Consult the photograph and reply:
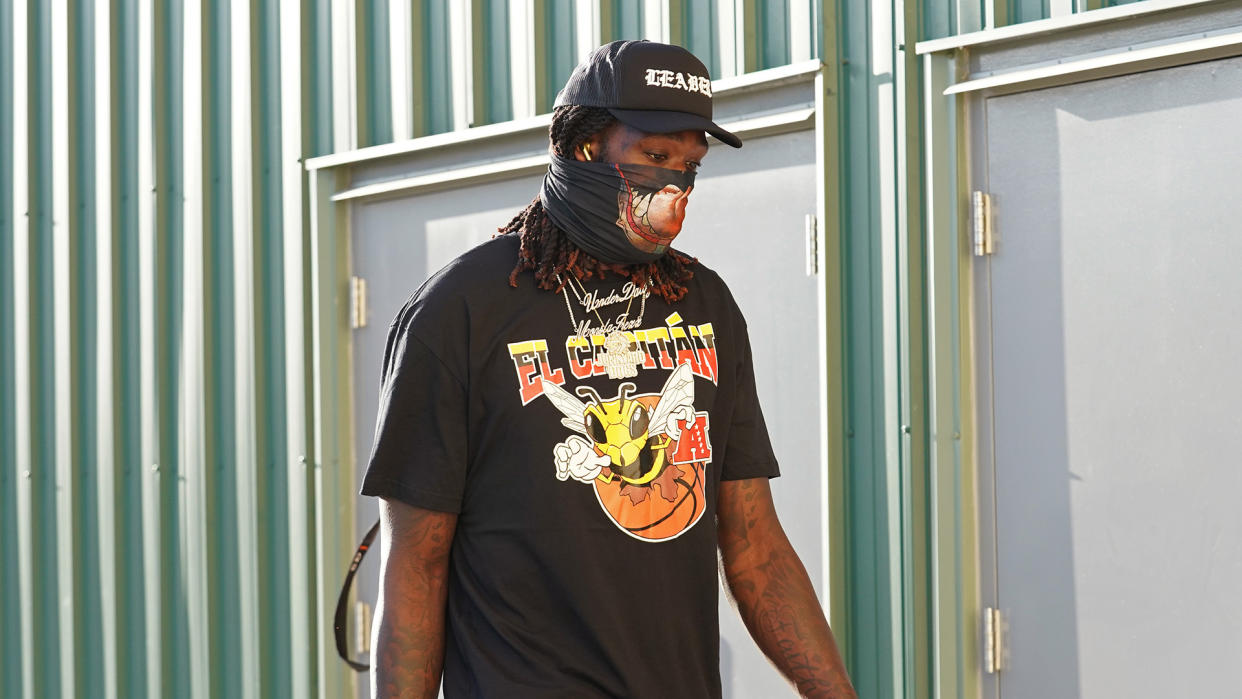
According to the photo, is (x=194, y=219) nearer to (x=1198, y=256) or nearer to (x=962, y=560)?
(x=962, y=560)

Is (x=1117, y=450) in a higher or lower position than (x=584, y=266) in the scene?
lower

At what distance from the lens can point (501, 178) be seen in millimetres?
4590

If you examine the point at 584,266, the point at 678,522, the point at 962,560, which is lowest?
the point at 962,560

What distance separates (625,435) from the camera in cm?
209

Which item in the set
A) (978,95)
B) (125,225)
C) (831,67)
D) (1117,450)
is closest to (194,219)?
(125,225)

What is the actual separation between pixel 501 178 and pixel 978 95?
168 cm

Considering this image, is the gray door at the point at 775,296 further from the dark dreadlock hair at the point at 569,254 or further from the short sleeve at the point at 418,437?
the short sleeve at the point at 418,437

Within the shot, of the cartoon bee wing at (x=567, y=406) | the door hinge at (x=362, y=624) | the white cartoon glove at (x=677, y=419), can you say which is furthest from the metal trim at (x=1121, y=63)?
the door hinge at (x=362, y=624)

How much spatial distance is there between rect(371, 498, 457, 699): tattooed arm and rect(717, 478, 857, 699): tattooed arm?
52cm

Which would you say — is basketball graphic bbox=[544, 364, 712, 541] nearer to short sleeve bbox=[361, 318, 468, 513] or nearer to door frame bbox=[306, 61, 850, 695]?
short sleeve bbox=[361, 318, 468, 513]

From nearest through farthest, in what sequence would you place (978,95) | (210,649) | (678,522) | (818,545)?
(678,522) → (978,95) → (818,545) → (210,649)

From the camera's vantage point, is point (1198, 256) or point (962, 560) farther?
point (962, 560)

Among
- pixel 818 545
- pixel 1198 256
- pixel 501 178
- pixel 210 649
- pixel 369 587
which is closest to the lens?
pixel 1198 256

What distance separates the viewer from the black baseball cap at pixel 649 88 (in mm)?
2061
